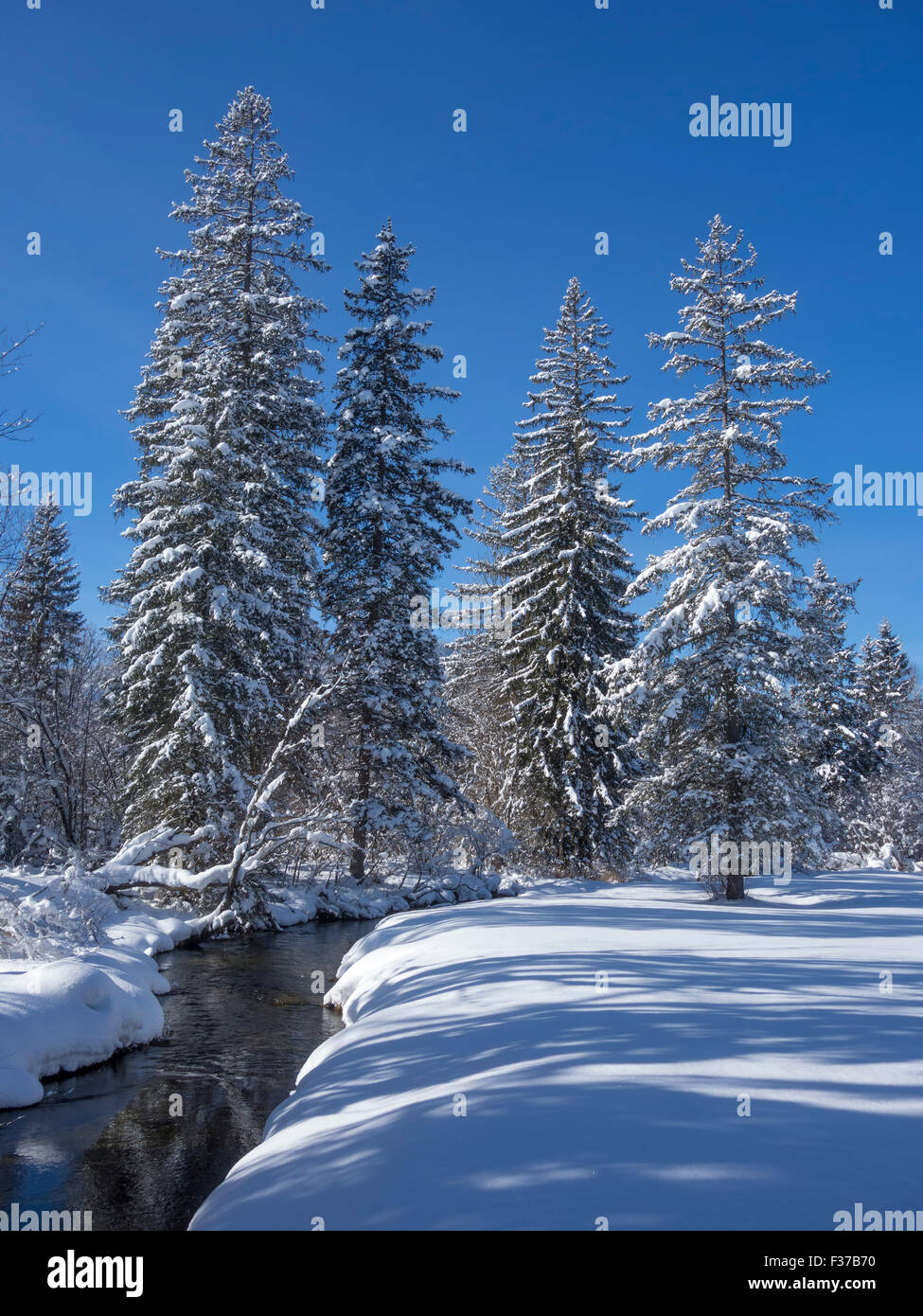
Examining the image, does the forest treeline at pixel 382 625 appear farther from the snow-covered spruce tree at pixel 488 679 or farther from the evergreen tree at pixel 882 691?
the evergreen tree at pixel 882 691

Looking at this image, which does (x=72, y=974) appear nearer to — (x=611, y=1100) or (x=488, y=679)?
(x=611, y=1100)

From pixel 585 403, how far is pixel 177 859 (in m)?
→ 17.4

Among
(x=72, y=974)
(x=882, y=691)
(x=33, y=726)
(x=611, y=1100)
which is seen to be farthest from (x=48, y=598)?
(x=882, y=691)

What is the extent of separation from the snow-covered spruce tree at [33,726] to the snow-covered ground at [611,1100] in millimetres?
11760

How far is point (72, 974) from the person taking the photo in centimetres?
906

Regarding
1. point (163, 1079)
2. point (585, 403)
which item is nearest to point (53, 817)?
point (163, 1079)

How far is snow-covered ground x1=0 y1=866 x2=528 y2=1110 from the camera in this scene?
8016mm

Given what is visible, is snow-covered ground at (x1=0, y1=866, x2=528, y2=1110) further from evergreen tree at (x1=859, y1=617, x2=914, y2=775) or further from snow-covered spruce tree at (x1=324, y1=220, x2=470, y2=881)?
evergreen tree at (x1=859, y1=617, x2=914, y2=775)

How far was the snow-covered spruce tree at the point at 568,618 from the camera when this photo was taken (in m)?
21.9

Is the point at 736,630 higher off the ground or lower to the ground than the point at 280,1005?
higher

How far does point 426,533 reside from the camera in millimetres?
22375

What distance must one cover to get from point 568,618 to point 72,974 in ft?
52.1
